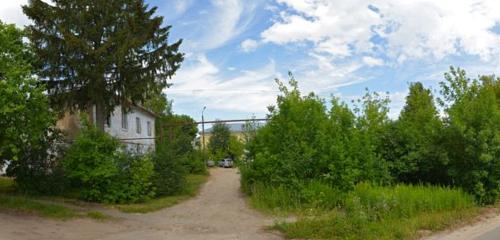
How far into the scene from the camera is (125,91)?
2211cm

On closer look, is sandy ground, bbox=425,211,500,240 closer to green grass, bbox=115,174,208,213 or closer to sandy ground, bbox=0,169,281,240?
sandy ground, bbox=0,169,281,240

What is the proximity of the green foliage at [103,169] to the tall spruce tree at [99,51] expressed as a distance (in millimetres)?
1915

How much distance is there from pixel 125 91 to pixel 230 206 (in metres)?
7.06

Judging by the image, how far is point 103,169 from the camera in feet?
59.9

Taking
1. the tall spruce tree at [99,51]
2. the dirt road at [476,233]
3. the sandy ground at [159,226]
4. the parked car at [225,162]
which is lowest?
the dirt road at [476,233]

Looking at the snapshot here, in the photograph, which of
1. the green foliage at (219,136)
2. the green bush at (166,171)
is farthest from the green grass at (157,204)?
the green foliage at (219,136)

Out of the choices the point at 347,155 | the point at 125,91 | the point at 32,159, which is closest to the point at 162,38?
the point at 125,91

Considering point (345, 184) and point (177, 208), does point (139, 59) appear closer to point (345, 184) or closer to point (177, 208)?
point (177, 208)

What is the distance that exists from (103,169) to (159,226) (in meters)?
5.13

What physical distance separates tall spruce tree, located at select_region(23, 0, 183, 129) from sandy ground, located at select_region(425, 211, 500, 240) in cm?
1292

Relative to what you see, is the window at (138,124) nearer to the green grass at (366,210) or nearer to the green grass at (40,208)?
the green grass at (40,208)

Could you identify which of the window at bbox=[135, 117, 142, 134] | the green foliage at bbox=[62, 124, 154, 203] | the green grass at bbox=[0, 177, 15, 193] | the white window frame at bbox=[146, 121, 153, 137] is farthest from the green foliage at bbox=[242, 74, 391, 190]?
the white window frame at bbox=[146, 121, 153, 137]

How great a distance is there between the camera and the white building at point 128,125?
102 ft

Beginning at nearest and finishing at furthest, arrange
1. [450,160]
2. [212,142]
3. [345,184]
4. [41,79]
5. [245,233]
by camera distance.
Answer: [245,233] < [345,184] < [450,160] < [41,79] < [212,142]
